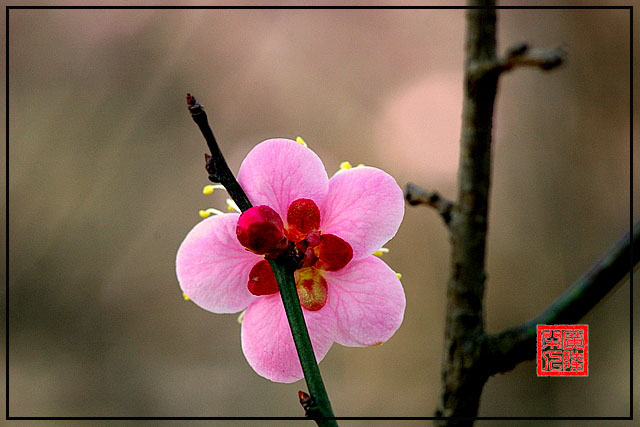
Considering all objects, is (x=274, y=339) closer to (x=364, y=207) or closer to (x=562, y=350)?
(x=364, y=207)

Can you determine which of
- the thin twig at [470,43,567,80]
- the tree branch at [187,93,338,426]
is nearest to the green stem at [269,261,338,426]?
the tree branch at [187,93,338,426]

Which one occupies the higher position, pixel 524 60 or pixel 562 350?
pixel 524 60

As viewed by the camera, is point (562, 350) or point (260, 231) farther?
point (562, 350)

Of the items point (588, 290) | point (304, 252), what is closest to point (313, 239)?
point (304, 252)

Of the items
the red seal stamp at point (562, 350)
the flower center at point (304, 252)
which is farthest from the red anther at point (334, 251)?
the red seal stamp at point (562, 350)

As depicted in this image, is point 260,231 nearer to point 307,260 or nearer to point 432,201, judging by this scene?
point 307,260

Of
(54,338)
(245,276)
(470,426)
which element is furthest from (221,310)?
(54,338)
